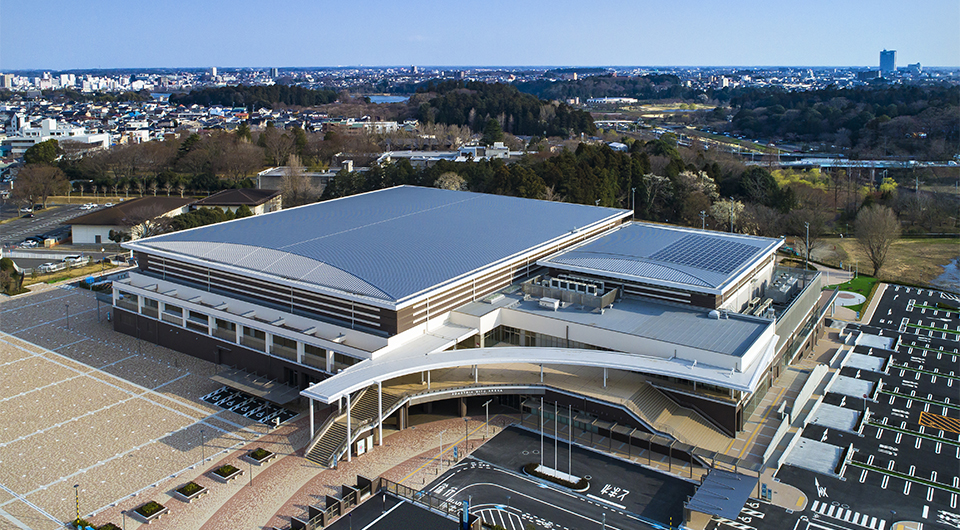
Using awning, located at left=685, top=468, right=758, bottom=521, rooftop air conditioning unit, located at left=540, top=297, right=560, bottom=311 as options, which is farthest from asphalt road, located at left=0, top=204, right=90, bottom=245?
awning, located at left=685, top=468, right=758, bottom=521

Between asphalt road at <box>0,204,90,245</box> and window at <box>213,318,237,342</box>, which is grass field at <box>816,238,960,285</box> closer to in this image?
window at <box>213,318,237,342</box>

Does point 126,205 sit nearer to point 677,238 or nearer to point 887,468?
point 677,238

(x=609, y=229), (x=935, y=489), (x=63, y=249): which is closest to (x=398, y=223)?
(x=609, y=229)

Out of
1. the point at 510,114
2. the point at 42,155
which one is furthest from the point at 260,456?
the point at 510,114

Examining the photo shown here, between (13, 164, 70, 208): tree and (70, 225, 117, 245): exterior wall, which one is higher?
(13, 164, 70, 208): tree

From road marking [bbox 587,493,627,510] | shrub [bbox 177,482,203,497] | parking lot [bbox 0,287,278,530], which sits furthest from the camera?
parking lot [bbox 0,287,278,530]

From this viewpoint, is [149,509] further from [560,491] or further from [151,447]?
[560,491]
